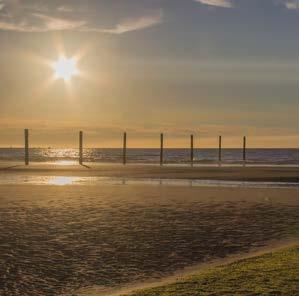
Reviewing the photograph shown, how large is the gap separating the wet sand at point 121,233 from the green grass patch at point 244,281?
127 cm

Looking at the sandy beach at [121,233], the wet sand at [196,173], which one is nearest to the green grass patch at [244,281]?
the sandy beach at [121,233]

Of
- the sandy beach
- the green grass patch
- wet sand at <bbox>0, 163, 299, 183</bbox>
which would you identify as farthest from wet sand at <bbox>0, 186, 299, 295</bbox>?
wet sand at <bbox>0, 163, 299, 183</bbox>

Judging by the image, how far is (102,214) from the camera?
20375 millimetres

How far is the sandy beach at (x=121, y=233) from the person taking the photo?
36.8 feet

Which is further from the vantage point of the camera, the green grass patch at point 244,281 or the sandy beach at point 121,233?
the sandy beach at point 121,233

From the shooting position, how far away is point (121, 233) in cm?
1611

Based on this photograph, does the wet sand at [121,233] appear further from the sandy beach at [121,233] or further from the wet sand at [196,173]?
the wet sand at [196,173]

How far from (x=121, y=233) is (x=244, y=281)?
6.77m

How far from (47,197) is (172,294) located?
18341 millimetres

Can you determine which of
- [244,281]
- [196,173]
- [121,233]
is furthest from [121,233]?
[196,173]

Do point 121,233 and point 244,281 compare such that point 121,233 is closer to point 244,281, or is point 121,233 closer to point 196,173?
point 244,281

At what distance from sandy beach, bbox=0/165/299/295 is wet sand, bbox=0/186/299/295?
0.02 meters

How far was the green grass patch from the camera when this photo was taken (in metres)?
9.09

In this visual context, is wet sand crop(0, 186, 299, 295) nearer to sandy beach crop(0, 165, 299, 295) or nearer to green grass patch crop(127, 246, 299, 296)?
sandy beach crop(0, 165, 299, 295)
